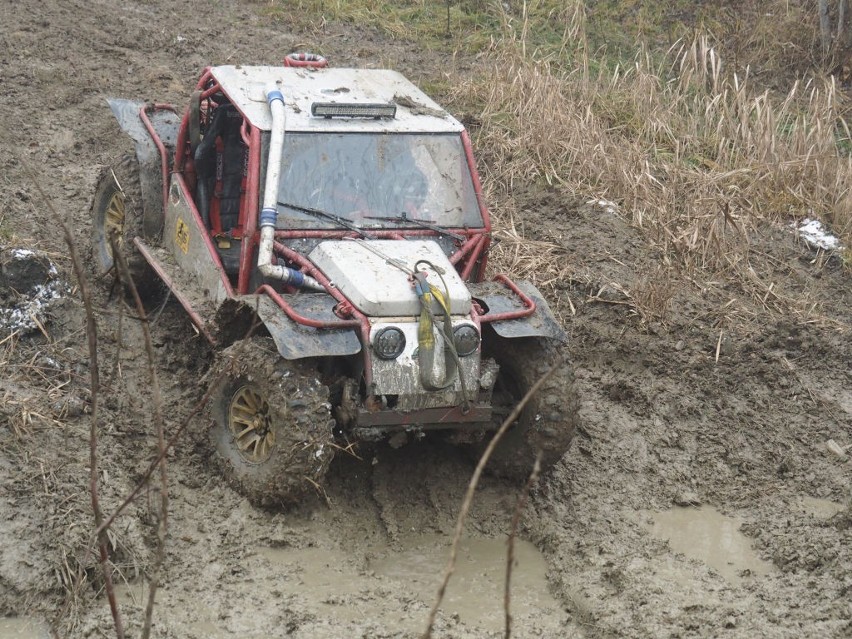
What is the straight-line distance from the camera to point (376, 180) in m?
6.16

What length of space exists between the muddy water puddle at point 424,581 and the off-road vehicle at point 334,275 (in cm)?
40

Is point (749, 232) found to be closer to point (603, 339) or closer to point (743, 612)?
point (603, 339)

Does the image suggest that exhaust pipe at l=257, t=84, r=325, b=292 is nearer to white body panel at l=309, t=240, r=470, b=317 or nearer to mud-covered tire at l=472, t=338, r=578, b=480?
white body panel at l=309, t=240, r=470, b=317

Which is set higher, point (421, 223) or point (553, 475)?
point (421, 223)

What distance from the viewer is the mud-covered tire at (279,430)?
5266mm

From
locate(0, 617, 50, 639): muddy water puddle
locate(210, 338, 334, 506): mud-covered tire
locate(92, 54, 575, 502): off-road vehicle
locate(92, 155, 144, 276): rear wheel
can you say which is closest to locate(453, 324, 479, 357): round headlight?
locate(92, 54, 575, 502): off-road vehicle

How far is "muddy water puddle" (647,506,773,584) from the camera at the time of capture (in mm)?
5617

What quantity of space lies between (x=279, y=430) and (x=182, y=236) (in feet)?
6.00

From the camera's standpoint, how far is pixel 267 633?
475cm

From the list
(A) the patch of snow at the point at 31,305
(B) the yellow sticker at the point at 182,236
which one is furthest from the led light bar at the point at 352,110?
(A) the patch of snow at the point at 31,305

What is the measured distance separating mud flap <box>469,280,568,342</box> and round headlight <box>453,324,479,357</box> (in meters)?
0.16

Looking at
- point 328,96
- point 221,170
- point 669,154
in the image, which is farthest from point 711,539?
point 669,154

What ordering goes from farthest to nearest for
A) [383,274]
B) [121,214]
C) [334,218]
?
[121,214] → [334,218] → [383,274]

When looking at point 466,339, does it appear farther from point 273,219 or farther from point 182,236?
point 182,236
